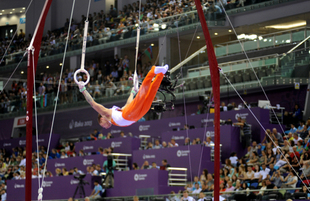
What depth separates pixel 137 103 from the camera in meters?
6.69

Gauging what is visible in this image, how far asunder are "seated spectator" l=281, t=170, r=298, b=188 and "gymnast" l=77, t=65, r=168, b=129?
4.57 m

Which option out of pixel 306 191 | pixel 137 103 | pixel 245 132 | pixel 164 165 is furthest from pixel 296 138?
pixel 137 103

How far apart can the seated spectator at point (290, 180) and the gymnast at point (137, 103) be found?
457 centimetres

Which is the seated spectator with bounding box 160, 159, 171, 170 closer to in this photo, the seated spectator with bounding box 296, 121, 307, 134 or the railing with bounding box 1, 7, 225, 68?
the seated spectator with bounding box 296, 121, 307, 134

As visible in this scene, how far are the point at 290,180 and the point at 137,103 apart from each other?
490 centimetres

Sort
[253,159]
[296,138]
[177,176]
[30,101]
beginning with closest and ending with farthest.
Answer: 1. [30,101]
2. [296,138]
3. [253,159]
4. [177,176]

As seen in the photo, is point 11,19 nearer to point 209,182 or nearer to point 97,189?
point 97,189

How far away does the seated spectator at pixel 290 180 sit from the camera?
9718 mm

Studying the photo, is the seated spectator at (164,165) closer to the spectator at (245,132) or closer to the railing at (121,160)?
the railing at (121,160)

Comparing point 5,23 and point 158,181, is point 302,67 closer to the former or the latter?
point 158,181

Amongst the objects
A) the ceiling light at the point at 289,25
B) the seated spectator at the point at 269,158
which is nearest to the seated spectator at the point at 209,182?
the seated spectator at the point at 269,158

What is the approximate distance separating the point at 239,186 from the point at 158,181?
2.68 meters

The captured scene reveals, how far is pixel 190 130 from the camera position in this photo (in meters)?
13.9

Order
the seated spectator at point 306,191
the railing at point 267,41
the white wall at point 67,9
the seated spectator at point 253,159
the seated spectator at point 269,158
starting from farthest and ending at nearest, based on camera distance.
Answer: the white wall at point 67,9
the railing at point 267,41
the seated spectator at point 253,159
the seated spectator at point 269,158
the seated spectator at point 306,191
